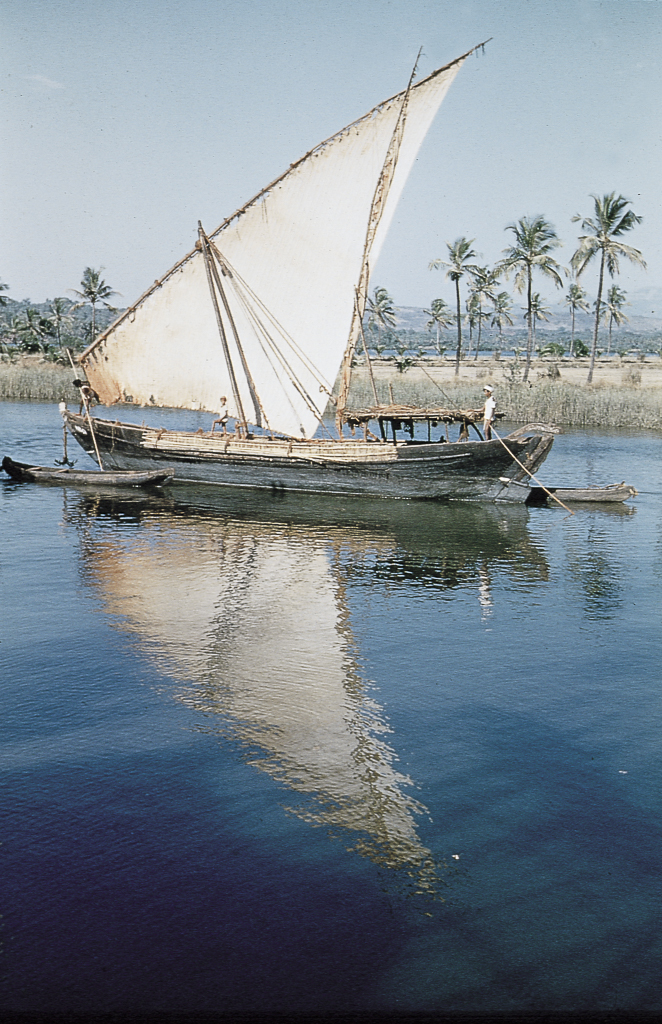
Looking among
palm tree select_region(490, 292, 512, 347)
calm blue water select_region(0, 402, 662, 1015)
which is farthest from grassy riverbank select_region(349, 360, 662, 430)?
palm tree select_region(490, 292, 512, 347)

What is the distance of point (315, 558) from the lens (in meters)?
20.3

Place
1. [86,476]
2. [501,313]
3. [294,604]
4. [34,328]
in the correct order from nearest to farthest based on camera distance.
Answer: [294,604] < [86,476] < [34,328] < [501,313]

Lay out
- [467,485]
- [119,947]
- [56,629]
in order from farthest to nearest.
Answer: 1. [467,485]
2. [56,629]
3. [119,947]

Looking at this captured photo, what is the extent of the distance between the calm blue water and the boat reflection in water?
0.18 feet

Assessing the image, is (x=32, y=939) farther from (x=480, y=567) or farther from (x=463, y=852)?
(x=480, y=567)

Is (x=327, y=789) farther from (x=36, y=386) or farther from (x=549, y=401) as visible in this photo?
(x=36, y=386)

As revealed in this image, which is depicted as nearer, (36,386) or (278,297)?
(278,297)

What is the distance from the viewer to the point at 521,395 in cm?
4912

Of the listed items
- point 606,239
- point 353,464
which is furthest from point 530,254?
point 353,464

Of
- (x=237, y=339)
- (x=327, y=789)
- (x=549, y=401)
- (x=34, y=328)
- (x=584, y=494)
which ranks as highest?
(x=34, y=328)

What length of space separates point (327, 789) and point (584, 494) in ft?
63.2

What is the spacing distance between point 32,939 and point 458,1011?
10.2ft

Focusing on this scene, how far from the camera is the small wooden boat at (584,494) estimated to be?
2636cm

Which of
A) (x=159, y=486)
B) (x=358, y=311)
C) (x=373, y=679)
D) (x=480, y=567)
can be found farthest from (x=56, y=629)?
(x=358, y=311)
